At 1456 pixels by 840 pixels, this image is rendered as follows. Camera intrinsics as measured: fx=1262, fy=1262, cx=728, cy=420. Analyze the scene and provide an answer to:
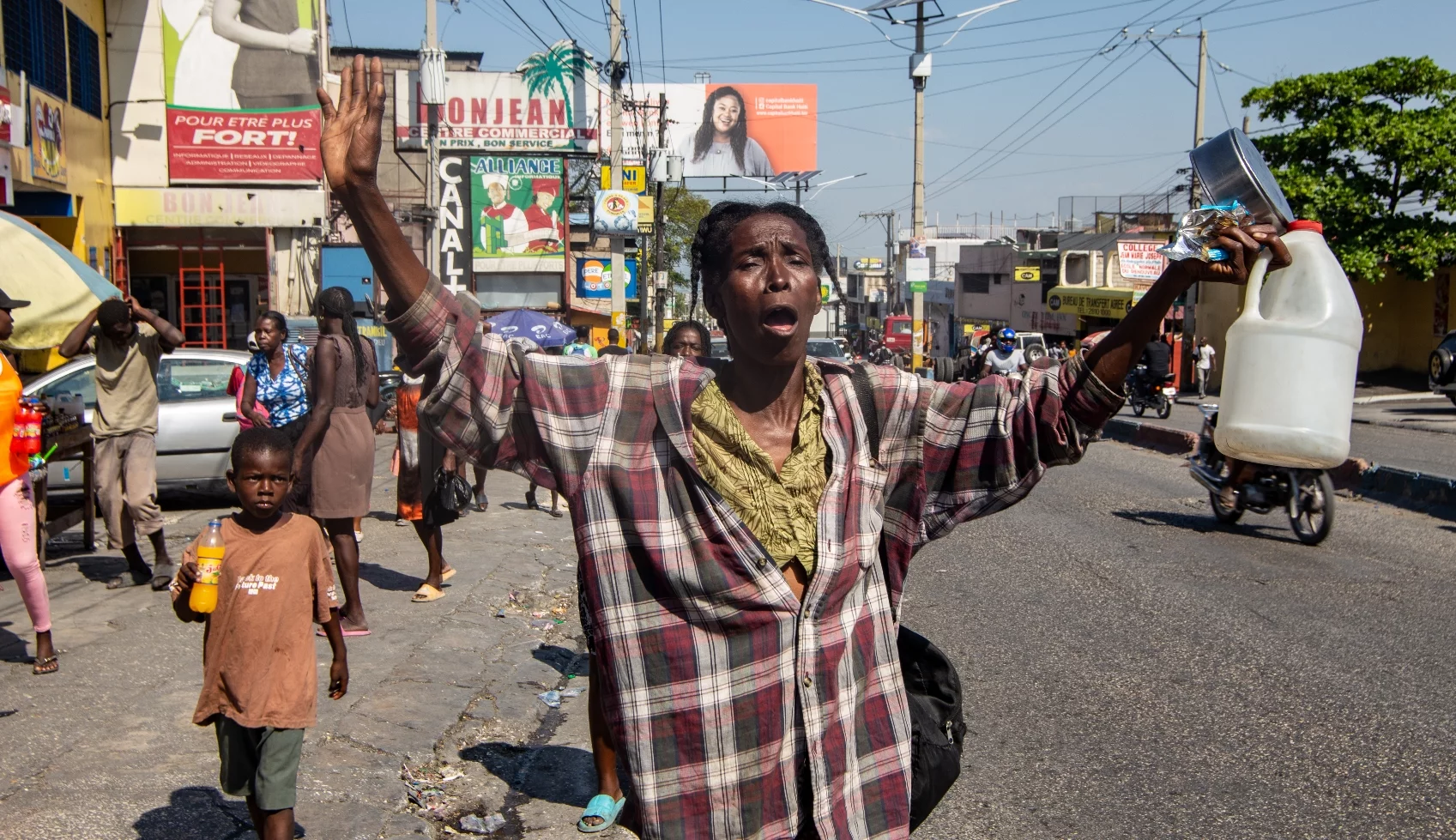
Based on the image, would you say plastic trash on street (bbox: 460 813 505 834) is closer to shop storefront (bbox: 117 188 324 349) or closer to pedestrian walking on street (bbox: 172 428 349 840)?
pedestrian walking on street (bbox: 172 428 349 840)

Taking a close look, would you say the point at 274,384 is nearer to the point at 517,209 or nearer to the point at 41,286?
the point at 41,286

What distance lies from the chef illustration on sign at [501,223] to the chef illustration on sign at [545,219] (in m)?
0.23

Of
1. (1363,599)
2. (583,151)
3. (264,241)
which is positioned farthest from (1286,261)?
(583,151)

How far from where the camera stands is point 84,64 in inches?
687

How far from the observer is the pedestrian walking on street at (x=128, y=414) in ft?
23.4

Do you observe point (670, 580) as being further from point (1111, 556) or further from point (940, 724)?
point (1111, 556)

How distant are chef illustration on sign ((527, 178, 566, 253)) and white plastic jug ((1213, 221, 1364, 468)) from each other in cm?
3292

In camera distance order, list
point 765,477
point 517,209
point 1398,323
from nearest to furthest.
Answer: point 765,477 → point 1398,323 → point 517,209

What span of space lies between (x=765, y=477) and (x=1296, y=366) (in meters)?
1.19

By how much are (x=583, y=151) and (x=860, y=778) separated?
1341 inches

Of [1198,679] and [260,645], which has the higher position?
[260,645]

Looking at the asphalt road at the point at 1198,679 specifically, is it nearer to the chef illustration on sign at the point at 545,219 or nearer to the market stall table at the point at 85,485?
the market stall table at the point at 85,485

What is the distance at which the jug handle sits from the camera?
236cm

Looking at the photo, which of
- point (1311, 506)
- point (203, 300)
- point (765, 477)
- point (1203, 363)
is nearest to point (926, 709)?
point (765, 477)
